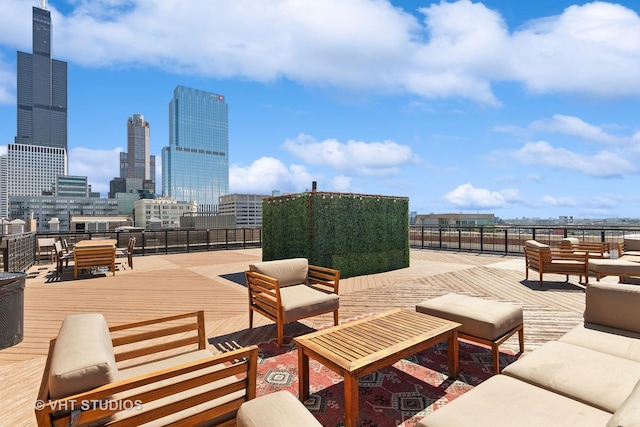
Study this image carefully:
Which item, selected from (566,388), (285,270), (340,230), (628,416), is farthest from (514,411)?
(340,230)

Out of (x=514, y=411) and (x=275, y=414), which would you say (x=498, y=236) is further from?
(x=275, y=414)

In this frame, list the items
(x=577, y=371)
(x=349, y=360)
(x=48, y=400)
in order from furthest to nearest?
(x=349, y=360)
(x=577, y=371)
(x=48, y=400)

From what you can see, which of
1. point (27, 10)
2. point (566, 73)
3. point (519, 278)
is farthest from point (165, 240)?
point (27, 10)

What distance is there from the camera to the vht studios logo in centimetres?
128

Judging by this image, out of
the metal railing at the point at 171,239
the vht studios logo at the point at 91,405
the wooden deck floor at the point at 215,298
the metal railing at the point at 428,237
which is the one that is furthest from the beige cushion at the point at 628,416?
the metal railing at the point at 171,239

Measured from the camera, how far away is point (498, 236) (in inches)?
463

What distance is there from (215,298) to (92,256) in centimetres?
380

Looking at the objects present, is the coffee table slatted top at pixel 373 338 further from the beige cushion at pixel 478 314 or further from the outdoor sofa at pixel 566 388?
the outdoor sofa at pixel 566 388

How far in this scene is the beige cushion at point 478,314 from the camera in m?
2.80

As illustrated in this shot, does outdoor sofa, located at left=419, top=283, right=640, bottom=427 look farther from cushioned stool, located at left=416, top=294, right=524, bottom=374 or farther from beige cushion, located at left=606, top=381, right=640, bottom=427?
cushioned stool, located at left=416, top=294, right=524, bottom=374

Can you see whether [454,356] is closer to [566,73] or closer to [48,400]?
[48,400]

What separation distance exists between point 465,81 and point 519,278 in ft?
22.0

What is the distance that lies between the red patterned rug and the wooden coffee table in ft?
0.58

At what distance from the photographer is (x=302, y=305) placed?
359 centimetres
